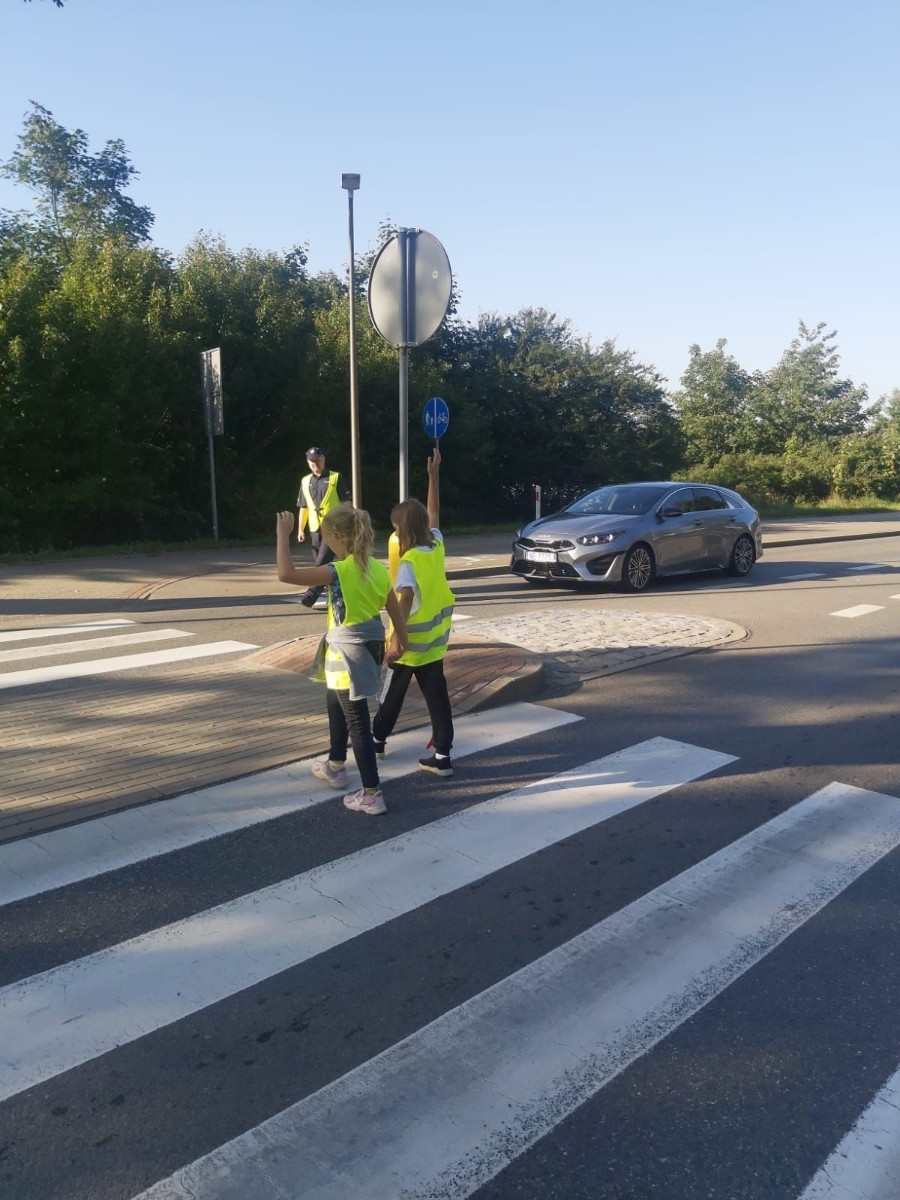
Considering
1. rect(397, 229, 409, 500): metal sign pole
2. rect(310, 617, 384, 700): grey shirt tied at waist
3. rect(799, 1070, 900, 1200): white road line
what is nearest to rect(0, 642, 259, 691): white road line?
rect(397, 229, 409, 500): metal sign pole

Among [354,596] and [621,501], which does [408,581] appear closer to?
[354,596]

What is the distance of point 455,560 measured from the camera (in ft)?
→ 54.6

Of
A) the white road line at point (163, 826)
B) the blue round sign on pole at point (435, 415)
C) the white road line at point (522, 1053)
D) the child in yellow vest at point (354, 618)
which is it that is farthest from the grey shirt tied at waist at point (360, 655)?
the blue round sign on pole at point (435, 415)

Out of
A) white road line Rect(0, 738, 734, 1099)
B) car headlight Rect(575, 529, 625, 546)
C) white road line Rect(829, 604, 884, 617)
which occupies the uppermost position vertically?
car headlight Rect(575, 529, 625, 546)

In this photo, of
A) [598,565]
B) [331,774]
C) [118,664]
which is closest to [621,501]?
[598,565]

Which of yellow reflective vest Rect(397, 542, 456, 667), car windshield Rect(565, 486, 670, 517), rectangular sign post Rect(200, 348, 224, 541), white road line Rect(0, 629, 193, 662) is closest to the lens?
yellow reflective vest Rect(397, 542, 456, 667)

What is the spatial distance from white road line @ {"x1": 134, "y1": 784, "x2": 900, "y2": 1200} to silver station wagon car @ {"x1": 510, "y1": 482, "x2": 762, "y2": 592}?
9276mm

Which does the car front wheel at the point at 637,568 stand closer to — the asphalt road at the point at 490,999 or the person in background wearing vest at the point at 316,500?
the person in background wearing vest at the point at 316,500

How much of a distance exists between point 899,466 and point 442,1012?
51.7m

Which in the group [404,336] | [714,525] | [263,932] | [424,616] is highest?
[404,336]

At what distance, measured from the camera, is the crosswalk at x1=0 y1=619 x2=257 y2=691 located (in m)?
8.19

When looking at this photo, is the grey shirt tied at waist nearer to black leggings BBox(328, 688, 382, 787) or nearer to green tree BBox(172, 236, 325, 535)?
black leggings BBox(328, 688, 382, 787)

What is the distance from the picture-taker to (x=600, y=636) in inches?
388

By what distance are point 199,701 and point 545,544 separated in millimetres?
7627
